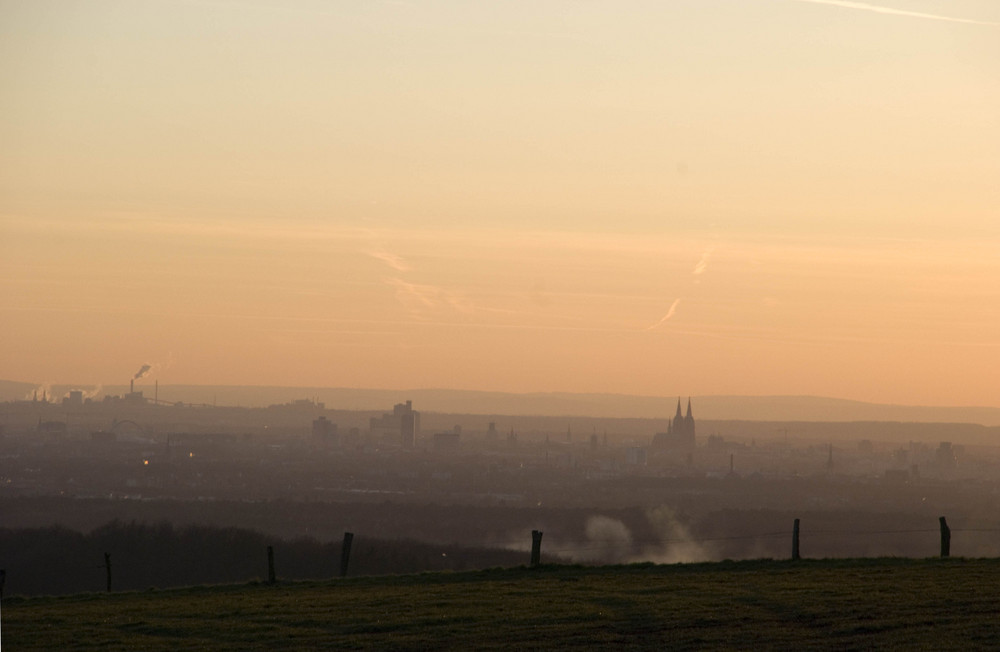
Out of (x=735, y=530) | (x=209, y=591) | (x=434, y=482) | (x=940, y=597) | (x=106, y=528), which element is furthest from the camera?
(x=434, y=482)

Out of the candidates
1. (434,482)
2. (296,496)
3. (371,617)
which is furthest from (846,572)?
(434,482)

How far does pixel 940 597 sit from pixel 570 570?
8.93 meters

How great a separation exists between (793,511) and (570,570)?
113 m

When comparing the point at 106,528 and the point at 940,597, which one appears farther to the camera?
the point at 106,528

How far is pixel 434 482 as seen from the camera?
652ft

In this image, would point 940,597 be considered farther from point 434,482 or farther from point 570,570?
point 434,482

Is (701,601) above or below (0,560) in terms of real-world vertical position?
above

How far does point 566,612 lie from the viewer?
20703 mm

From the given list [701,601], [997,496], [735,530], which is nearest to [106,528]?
[735,530]

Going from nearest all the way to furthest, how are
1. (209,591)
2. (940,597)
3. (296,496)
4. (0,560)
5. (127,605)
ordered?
1. (940,597)
2. (127,605)
3. (209,591)
4. (0,560)
5. (296,496)

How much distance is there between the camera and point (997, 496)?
141 m

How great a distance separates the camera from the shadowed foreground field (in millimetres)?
18125

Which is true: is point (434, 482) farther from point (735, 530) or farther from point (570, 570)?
point (570, 570)

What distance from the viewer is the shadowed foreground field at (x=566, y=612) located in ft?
59.5
